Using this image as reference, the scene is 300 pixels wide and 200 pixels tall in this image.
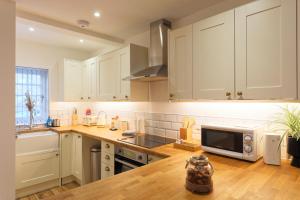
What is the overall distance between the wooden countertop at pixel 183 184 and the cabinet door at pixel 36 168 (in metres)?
2.17

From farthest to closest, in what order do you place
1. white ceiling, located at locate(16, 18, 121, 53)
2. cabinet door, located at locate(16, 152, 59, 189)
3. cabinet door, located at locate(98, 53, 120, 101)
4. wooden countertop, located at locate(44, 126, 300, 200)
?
cabinet door, located at locate(98, 53, 120, 101) → cabinet door, located at locate(16, 152, 59, 189) → white ceiling, located at locate(16, 18, 121, 53) → wooden countertop, located at locate(44, 126, 300, 200)

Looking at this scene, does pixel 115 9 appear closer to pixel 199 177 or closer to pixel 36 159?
pixel 199 177

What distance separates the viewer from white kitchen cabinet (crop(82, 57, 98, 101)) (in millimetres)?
3270

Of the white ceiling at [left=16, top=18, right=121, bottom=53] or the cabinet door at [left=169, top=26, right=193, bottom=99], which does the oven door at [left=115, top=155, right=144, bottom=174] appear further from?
the white ceiling at [left=16, top=18, right=121, bottom=53]

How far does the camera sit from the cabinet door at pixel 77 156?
2939mm

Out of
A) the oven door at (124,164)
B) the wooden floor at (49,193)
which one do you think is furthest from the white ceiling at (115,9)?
the wooden floor at (49,193)

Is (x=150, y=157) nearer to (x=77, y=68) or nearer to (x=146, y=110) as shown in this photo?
(x=146, y=110)

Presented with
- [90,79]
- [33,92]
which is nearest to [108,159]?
[90,79]

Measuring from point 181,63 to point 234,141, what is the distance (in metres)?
0.91

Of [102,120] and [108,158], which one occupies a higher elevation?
[102,120]

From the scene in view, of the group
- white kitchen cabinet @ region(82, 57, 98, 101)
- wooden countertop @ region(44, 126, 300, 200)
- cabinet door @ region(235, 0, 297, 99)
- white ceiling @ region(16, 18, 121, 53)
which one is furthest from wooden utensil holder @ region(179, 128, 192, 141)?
white ceiling @ region(16, 18, 121, 53)

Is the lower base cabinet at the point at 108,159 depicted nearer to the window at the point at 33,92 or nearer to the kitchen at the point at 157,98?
the kitchen at the point at 157,98

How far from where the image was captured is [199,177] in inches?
40.5

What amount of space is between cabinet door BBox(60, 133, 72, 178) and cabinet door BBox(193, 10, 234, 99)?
231cm
